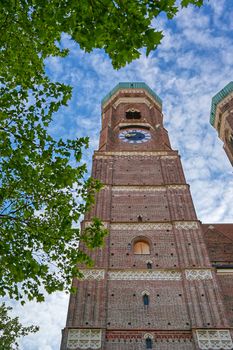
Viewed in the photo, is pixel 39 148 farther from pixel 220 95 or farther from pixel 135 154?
pixel 220 95

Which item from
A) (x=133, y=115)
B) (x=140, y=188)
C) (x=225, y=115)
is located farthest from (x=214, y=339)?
(x=225, y=115)

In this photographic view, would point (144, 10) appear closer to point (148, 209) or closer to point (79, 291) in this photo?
point (79, 291)

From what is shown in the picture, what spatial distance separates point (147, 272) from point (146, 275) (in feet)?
0.54

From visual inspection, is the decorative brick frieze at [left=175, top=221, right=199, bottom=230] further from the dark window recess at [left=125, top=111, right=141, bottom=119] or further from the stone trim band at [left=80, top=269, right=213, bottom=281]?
the dark window recess at [left=125, top=111, right=141, bottom=119]

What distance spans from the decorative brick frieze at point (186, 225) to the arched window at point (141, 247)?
193 cm

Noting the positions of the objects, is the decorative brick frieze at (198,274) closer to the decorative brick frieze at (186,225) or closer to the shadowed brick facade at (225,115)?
the decorative brick frieze at (186,225)

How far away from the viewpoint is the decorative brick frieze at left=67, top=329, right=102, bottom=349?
12.6m

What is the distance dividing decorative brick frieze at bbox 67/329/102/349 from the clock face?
56.3 ft

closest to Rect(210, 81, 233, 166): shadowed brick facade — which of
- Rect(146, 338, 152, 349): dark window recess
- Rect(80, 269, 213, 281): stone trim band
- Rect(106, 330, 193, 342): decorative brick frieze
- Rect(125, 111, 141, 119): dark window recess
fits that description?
Rect(125, 111, 141, 119): dark window recess

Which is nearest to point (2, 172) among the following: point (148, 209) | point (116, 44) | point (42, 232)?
point (42, 232)

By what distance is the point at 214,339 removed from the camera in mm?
12867

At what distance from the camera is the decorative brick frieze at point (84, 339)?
12555 millimetres

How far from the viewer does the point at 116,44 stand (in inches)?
268

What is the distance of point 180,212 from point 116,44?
1373 centimetres
